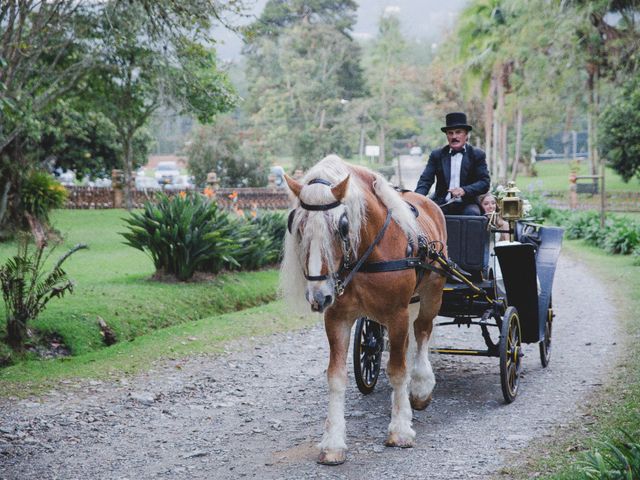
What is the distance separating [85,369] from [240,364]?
5.56 ft

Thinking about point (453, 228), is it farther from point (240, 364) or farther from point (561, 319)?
point (561, 319)

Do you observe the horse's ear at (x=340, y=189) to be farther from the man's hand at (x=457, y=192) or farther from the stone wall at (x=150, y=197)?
the stone wall at (x=150, y=197)

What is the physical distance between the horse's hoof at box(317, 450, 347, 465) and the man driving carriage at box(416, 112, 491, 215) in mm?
3004

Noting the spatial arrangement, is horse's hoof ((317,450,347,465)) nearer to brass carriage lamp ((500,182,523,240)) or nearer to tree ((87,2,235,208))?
brass carriage lamp ((500,182,523,240))

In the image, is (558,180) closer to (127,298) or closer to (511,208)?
(127,298)

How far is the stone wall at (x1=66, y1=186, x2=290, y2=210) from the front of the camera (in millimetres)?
29281

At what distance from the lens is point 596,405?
21.5ft

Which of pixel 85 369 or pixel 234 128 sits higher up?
pixel 234 128

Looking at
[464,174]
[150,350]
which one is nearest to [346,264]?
[464,174]

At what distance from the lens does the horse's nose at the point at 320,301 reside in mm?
4926

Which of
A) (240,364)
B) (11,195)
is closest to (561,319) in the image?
(240,364)

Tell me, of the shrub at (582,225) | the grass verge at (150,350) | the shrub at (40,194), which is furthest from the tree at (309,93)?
the grass verge at (150,350)

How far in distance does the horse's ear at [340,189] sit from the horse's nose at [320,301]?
0.65 metres

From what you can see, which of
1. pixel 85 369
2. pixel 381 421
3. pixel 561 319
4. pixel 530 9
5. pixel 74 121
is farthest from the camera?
pixel 530 9
